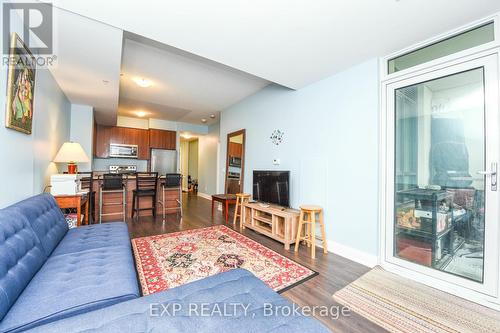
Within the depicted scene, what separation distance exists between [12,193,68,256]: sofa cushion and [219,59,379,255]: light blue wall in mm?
3034

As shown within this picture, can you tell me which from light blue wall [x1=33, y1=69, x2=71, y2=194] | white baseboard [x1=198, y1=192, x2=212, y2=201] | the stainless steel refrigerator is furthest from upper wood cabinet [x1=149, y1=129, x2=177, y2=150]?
light blue wall [x1=33, y1=69, x2=71, y2=194]

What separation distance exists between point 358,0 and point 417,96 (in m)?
1.32

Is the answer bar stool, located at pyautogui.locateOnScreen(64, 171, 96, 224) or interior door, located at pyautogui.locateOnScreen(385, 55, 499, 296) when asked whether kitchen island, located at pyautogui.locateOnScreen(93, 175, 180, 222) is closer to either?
bar stool, located at pyautogui.locateOnScreen(64, 171, 96, 224)

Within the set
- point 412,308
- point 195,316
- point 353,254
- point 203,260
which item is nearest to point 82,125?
point 203,260

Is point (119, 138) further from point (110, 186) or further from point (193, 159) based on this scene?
point (193, 159)

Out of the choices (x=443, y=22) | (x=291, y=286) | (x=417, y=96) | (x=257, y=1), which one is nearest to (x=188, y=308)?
(x=291, y=286)

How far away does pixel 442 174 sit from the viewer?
2121 millimetres

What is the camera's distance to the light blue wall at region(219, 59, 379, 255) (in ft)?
8.44

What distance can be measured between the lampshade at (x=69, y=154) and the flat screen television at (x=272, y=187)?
110 inches

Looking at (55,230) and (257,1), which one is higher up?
Result: (257,1)

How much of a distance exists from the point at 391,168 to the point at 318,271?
4.83 ft

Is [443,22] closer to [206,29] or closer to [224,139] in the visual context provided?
[206,29]

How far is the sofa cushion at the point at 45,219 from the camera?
161 centimetres

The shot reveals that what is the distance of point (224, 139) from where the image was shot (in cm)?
567
